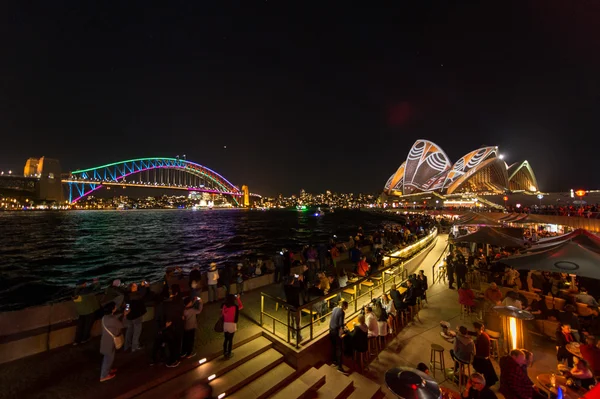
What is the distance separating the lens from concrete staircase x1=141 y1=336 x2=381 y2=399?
422 cm

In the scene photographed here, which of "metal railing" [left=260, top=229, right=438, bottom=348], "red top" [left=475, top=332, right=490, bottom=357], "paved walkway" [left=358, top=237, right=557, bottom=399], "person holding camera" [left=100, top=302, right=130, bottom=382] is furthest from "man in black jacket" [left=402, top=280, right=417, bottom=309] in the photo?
"person holding camera" [left=100, top=302, right=130, bottom=382]

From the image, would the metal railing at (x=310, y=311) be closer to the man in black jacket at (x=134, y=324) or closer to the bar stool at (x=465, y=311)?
the bar stool at (x=465, y=311)

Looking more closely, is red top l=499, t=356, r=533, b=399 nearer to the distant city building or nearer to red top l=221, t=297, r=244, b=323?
red top l=221, t=297, r=244, b=323

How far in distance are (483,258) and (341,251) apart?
6.09 meters

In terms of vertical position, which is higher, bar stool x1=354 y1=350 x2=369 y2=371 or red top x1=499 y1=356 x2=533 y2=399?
red top x1=499 y1=356 x2=533 y2=399

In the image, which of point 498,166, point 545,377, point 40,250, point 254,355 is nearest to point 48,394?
point 254,355

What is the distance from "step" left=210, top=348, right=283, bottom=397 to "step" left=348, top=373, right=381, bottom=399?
139 cm

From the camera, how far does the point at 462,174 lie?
2430 inches

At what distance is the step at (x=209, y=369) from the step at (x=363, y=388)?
5.58 ft

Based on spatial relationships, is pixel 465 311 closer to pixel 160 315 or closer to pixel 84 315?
pixel 160 315

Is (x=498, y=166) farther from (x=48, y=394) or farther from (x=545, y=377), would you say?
(x=48, y=394)

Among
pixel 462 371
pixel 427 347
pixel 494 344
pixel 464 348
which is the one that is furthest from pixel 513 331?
pixel 427 347

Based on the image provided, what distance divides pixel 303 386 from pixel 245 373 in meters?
1.01

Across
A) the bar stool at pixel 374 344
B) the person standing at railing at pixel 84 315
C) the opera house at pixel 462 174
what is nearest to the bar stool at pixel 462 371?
the bar stool at pixel 374 344
